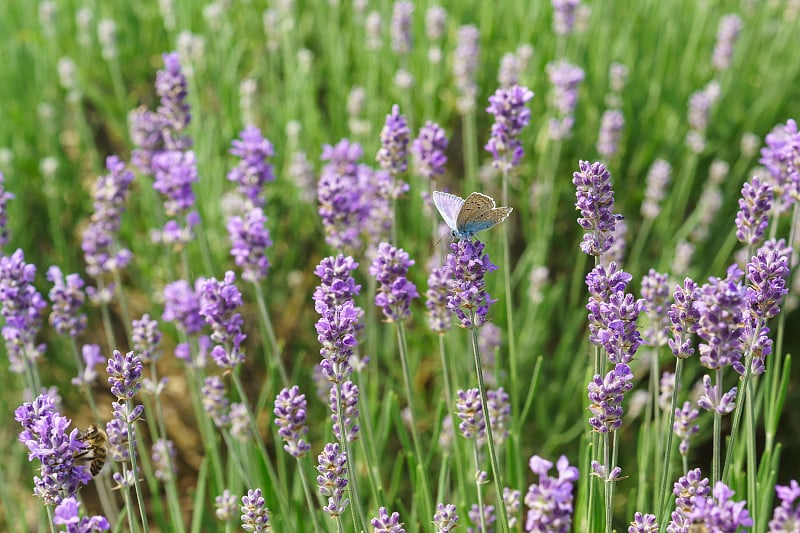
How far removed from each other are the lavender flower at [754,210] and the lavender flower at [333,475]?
1.09m

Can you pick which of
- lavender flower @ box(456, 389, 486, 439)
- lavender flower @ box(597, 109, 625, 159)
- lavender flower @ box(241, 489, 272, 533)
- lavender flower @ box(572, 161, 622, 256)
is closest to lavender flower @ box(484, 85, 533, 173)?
lavender flower @ box(572, 161, 622, 256)

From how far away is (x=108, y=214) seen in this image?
2.82m

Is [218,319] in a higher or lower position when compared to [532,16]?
lower

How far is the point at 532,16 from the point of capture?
449 centimetres

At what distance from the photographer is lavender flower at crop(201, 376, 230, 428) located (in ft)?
8.18

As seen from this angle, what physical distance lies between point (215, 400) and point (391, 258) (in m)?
0.89

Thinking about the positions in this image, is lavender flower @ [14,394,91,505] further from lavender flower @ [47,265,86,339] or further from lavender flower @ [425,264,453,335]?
lavender flower @ [425,264,453,335]

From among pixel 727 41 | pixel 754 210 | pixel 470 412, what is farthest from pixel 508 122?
pixel 727 41

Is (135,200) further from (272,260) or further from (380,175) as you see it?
(380,175)

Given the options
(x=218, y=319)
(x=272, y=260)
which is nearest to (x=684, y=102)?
(x=272, y=260)

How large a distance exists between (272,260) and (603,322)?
7.66ft

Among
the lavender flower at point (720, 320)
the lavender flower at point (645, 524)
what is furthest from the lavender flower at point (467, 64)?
the lavender flower at point (645, 524)

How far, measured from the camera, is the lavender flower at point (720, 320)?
1599 mm

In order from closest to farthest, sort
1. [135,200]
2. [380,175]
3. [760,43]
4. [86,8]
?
1. [380,175]
2. [135,200]
3. [86,8]
4. [760,43]
